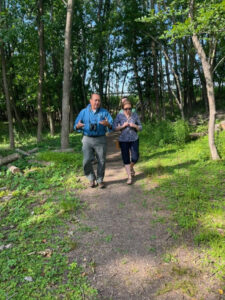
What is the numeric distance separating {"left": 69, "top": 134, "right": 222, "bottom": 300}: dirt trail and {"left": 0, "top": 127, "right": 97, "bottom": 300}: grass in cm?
21

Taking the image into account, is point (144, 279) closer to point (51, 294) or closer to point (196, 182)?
point (51, 294)

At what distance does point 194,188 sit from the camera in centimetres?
469

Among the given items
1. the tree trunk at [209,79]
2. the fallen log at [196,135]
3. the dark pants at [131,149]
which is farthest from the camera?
the fallen log at [196,135]

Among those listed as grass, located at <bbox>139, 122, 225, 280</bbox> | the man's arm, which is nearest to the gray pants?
the man's arm

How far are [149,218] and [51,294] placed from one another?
1.96 metres

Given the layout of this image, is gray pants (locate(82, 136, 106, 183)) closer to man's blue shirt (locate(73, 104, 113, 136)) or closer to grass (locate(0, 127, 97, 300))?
man's blue shirt (locate(73, 104, 113, 136))

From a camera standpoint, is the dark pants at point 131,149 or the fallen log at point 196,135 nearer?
the dark pants at point 131,149

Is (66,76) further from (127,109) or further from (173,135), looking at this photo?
(173,135)

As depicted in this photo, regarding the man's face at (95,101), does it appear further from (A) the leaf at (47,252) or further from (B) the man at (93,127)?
(A) the leaf at (47,252)

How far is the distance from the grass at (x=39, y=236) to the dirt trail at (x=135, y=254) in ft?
0.68

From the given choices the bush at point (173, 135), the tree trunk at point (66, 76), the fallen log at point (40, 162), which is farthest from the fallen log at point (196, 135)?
the fallen log at point (40, 162)

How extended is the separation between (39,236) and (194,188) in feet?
10.5

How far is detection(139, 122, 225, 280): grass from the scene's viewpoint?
306 cm

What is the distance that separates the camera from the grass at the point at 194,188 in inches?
121
